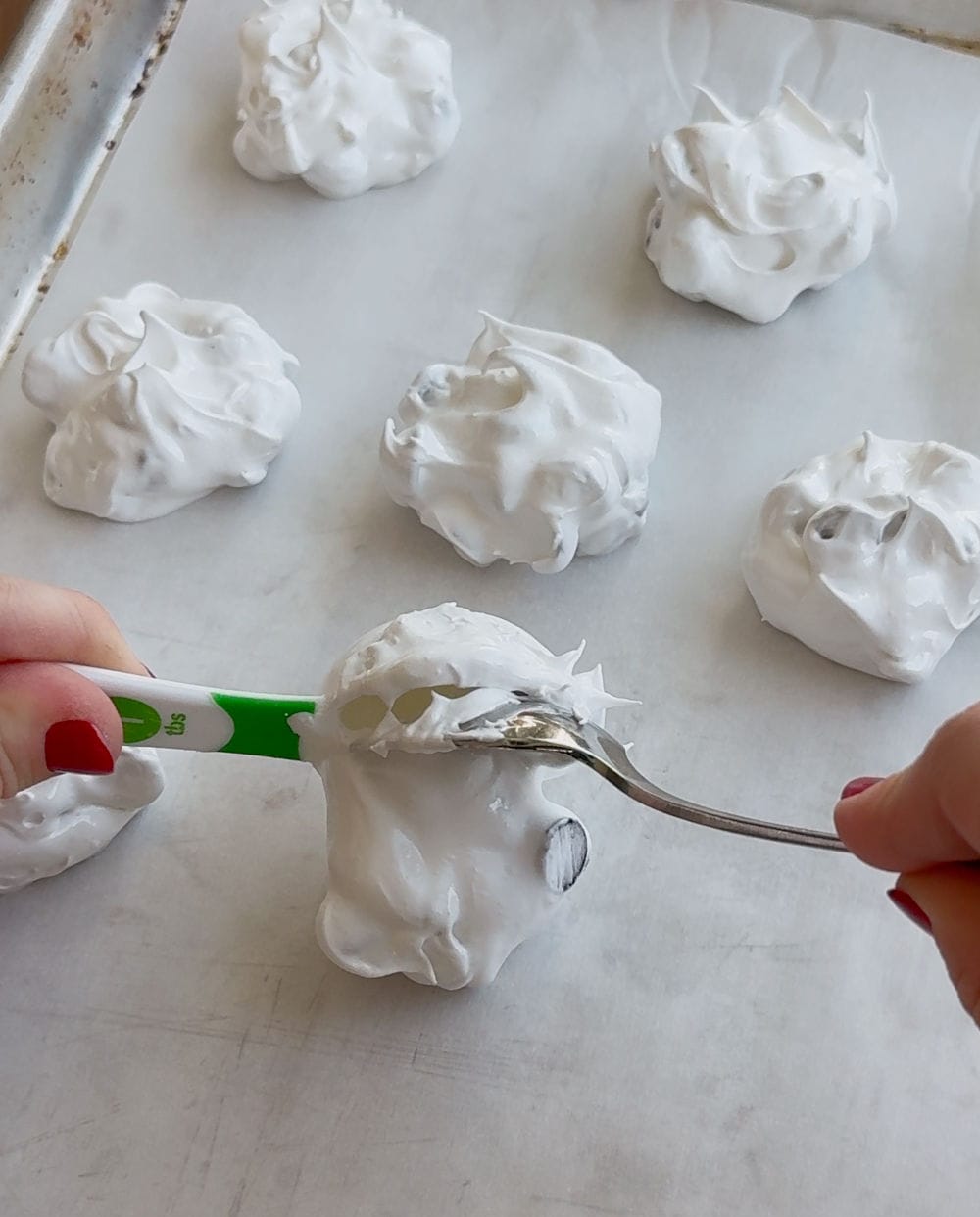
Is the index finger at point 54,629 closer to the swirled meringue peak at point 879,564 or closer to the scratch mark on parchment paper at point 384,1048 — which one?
the scratch mark on parchment paper at point 384,1048

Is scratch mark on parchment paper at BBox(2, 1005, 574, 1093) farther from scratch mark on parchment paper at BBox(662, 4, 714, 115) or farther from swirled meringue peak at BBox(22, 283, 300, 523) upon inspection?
scratch mark on parchment paper at BBox(662, 4, 714, 115)

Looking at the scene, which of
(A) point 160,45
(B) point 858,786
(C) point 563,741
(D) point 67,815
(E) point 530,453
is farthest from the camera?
(A) point 160,45

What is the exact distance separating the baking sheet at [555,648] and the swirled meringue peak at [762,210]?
5 cm

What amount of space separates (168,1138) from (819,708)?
2.29ft

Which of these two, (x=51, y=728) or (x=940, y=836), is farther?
(x=51, y=728)

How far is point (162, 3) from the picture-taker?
1.68 metres

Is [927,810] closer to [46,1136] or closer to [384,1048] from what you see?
[384,1048]

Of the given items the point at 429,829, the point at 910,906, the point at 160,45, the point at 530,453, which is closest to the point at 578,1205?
the point at 429,829

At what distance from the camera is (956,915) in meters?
0.72

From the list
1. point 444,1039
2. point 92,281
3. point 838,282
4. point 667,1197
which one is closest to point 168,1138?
point 444,1039

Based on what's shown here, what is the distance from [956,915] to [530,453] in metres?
0.68

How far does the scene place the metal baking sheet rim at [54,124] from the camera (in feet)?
4.91

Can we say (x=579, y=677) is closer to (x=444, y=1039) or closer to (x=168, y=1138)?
(x=444, y=1039)

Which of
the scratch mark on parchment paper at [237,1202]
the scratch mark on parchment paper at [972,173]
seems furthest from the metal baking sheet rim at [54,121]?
the scratch mark on parchment paper at [237,1202]
